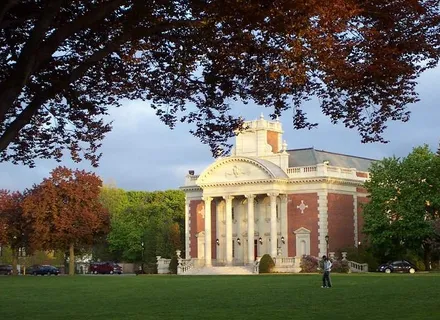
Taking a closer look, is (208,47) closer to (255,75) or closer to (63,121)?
(255,75)

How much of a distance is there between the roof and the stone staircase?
1241cm

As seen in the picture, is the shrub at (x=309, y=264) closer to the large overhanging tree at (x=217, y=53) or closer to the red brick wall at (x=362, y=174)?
the red brick wall at (x=362, y=174)

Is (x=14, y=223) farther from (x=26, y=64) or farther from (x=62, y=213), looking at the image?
(x=26, y=64)

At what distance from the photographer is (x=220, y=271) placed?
248 ft

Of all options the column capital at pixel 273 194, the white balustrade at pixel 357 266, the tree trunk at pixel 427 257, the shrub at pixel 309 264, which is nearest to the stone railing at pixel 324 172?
the column capital at pixel 273 194

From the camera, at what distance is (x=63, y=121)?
43.0 feet

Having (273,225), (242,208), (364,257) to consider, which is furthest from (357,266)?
(242,208)

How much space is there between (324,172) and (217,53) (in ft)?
213

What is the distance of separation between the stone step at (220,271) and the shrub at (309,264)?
4795 mm

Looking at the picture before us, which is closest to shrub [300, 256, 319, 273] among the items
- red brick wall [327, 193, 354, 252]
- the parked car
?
red brick wall [327, 193, 354, 252]

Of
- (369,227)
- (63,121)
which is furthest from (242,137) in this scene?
(63,121)

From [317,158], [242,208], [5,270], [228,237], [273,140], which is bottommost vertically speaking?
[5,270]

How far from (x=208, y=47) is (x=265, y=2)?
5.85 feet

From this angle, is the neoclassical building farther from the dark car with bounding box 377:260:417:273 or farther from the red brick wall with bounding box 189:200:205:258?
the dark car with bounding box 377:260:417:273
